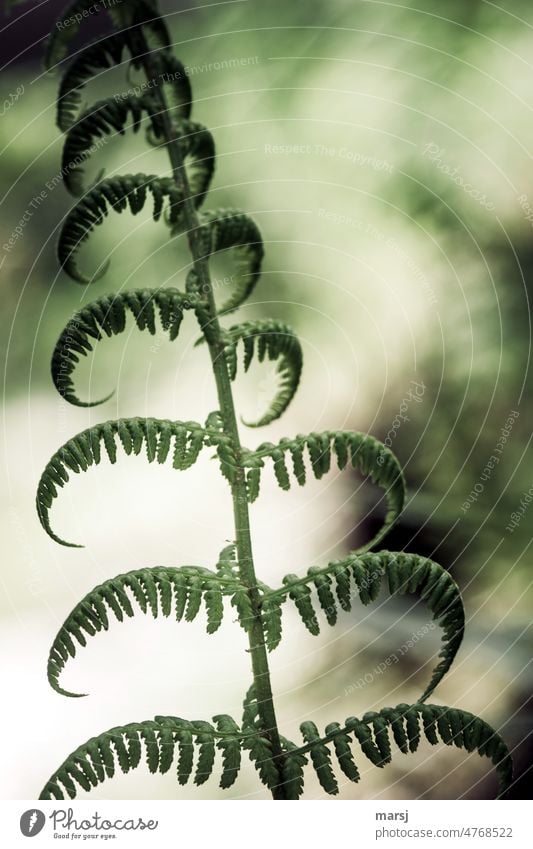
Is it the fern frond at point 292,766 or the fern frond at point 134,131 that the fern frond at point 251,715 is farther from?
the fern frond at point 134,131

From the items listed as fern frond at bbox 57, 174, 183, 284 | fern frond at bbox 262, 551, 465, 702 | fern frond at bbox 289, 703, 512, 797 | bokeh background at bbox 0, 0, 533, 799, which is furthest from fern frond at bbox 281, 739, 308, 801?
fern frond at bbox 57, 174, 183, 284

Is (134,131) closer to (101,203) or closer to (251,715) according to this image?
(101,203)

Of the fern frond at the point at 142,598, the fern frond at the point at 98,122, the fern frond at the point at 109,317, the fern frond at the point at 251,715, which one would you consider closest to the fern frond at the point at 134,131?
the fern frond at the point at 98,122

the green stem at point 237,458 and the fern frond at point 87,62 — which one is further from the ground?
the fern frond at point 87,62

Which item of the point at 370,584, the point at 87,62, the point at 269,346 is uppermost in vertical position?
the point at 87,62

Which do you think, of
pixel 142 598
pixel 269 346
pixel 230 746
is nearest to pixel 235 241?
pixel 269 346

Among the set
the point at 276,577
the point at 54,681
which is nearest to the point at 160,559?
the point at 276,577

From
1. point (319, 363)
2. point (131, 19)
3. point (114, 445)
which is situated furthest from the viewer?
point (319, 363)
